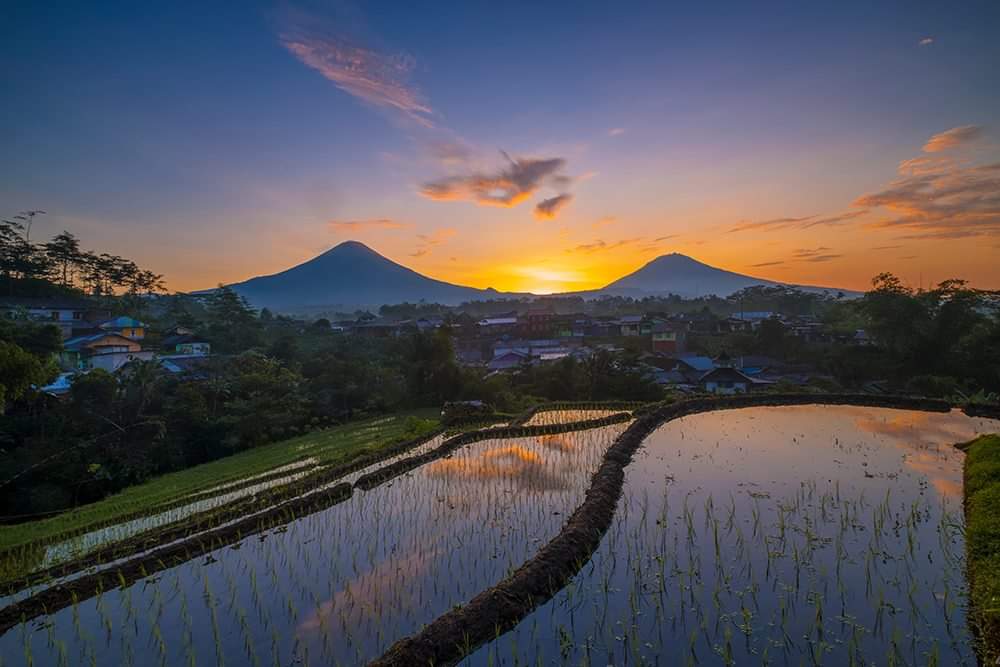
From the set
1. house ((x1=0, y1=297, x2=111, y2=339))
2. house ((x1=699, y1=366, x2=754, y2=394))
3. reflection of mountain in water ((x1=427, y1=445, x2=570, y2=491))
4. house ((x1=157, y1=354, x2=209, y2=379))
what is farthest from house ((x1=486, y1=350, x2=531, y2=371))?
house ((x1=0, y1=297, x2=111, y2=339))

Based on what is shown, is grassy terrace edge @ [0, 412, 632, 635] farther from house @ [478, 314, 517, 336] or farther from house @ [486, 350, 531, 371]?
house @ [478, 314, 517, 336]

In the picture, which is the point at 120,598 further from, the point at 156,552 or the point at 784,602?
the point at 784,602

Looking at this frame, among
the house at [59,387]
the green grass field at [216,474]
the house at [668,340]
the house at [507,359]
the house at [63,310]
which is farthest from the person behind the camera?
the house at [668,340]

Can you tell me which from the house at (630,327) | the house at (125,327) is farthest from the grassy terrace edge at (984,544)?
the house at (125,327)

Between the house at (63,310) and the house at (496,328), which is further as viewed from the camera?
the house at (496,328)

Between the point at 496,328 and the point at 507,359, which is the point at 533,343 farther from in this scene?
the point at 507,359

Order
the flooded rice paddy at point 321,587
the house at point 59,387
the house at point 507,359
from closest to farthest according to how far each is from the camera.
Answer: the flooded rice paddy at point 321,587, the house at point 59,387, the house at point 507,359

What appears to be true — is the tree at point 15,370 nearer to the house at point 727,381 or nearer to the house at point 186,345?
the house at point 186,345

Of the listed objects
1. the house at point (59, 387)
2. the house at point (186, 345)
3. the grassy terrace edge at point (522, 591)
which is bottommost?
the grassy terrace edge at point (522, 591)
